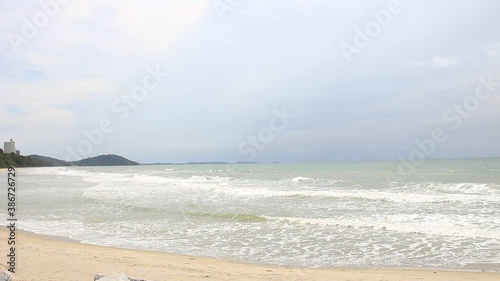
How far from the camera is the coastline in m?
6.86

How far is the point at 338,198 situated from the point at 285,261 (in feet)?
39.9

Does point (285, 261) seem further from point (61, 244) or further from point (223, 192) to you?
point (223, 192)

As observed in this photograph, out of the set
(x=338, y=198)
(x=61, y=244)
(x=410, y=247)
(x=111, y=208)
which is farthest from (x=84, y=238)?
(x=338, y=198)

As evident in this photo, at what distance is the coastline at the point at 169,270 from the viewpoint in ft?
22.5

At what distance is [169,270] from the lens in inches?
285

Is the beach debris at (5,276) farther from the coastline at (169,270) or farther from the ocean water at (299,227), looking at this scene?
the ocean water at (299,227)

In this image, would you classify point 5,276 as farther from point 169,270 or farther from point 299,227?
point 299,227

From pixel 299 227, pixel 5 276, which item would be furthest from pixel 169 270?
pixel 299 227

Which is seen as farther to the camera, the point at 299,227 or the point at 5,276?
the point at 299,227

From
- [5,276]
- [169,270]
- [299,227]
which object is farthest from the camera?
[299,227]

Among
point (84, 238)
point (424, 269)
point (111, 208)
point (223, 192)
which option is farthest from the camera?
point (223, 192)

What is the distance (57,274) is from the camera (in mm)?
6801

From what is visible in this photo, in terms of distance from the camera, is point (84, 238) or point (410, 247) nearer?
point (410, 247)

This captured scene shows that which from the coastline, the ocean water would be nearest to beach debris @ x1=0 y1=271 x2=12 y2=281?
the coastline
